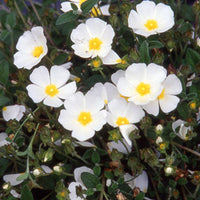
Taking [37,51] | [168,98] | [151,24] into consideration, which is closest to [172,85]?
[168,98]

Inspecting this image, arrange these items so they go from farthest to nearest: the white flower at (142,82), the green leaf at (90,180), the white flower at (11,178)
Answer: the white flower at (11,178) < the green leaf at (90,180) < the white flower at (142,82)

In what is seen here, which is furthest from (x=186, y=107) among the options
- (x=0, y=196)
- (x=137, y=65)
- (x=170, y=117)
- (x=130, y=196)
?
(x=0, y=196)

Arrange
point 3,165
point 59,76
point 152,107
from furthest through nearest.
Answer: point 3,165
point 59,76
point 152,107

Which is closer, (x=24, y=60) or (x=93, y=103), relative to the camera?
(x=93, y=103)

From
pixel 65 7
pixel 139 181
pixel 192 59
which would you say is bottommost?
pixel 139 181

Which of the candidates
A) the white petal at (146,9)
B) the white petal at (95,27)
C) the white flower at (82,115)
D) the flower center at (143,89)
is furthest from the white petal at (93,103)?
the white petal at (146,9)

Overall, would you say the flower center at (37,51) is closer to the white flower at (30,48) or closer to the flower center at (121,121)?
the white flower at (30,48)

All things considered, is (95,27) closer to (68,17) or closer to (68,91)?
(68,17)
